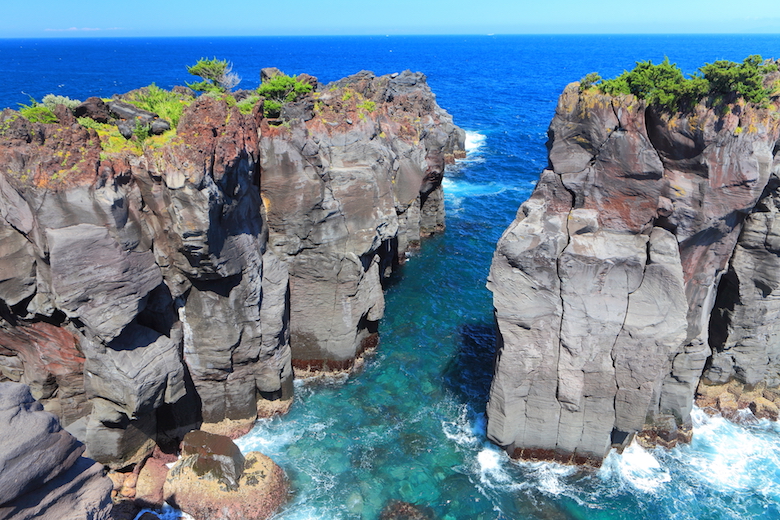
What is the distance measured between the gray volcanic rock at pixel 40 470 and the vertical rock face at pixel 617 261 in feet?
55.8

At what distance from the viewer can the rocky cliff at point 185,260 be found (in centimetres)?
2061

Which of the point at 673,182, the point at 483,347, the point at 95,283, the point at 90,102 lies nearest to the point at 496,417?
the point at 483,347

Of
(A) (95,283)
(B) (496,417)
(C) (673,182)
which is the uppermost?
(C) (673,182)

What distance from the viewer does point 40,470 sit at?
12.3 metres

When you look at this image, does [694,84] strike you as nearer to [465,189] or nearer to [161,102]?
[161,102]

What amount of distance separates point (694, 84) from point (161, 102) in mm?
26874

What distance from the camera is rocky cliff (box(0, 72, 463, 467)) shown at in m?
20.6

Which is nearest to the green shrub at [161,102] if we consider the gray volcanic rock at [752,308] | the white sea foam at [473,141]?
the gray volcanic rock at [752,308]

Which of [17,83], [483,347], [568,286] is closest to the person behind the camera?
[568,286]

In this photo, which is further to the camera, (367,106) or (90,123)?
(367,106)

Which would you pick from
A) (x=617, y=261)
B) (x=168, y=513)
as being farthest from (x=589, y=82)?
(x=168, y=513)

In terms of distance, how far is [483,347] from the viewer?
117 feet

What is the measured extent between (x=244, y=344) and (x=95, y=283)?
29.0 ft

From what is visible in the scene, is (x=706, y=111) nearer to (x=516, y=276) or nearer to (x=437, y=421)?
(x=516, y=276)
